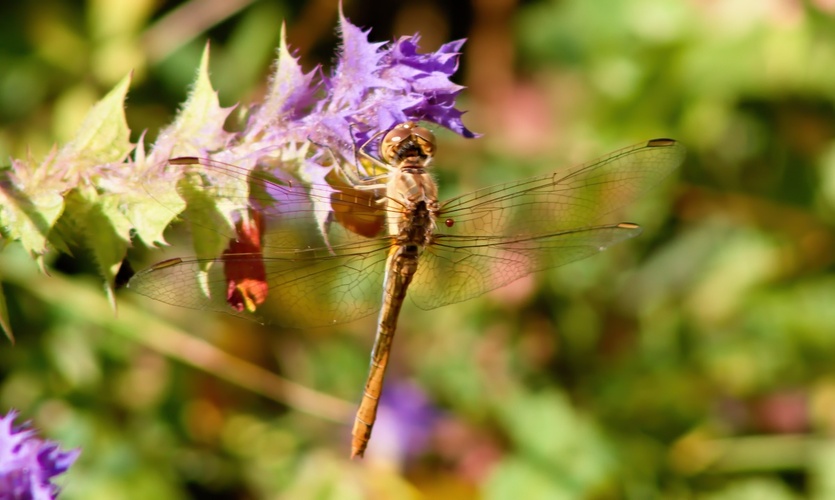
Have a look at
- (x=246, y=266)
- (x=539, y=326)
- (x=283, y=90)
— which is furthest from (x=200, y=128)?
(x=539, y=326)

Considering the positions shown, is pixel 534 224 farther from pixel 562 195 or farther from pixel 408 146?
pixel 408 146

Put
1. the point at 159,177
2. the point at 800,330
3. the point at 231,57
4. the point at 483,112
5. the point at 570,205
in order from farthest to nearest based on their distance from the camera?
the point at 483,112 → the point at 231,57 → the point at 800,330 → the point at 570,205 → the point at 159,177

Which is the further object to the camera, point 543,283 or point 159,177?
point 543,283

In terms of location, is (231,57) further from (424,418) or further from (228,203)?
(228,203)

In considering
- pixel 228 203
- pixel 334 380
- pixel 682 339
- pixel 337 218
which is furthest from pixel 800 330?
pixel 228 203

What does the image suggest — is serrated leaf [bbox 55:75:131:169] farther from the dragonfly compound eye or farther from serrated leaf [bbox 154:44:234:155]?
the dragonfly compound eye

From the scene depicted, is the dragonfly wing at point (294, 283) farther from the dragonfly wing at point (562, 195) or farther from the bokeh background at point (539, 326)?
the bokeh background at point (539, 326)

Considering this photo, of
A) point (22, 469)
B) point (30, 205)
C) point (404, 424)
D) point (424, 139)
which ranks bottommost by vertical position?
point (22, 469)
